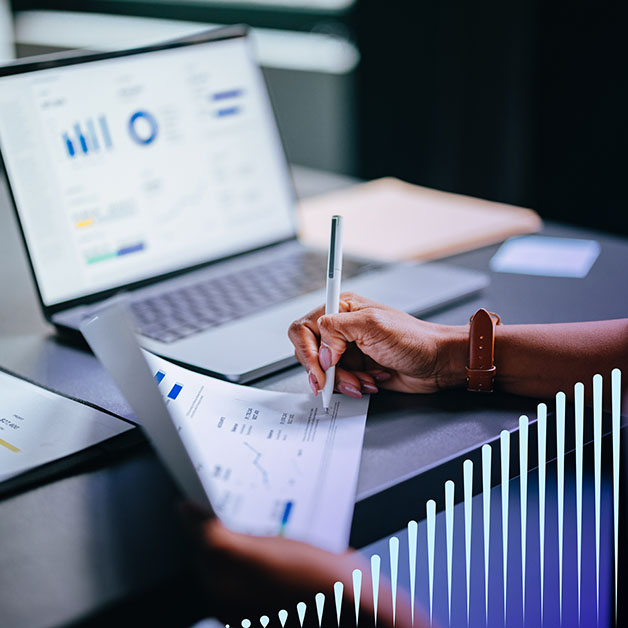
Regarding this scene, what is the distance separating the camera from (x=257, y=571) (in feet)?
1.81

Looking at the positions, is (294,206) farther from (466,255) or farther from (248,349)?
(248,349)

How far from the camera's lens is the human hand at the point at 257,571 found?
553mm

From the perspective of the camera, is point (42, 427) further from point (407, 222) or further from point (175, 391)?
point (407, 222)

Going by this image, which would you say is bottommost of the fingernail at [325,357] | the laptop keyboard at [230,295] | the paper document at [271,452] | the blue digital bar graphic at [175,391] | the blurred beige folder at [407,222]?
the blurred beige folder at [407,222]

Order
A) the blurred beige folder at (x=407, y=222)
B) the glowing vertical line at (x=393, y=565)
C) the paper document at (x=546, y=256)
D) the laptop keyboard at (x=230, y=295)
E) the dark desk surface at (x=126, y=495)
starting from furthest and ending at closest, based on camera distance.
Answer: the blurred beige folder at (x=407, y=222), the paper document at (x=546, y=256), the laptop keyboard at (x=230, y=295), the glowing vertical line at (x=393, y=565), the dark desk surface at (x=126, y=495)

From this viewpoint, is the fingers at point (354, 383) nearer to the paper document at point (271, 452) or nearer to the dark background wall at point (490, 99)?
the paper document at point (271, 452)

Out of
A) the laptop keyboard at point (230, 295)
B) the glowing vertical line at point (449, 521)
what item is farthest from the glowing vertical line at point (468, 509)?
the laptop keyboard at point (230, 295)

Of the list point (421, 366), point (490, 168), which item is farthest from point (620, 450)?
point (490, 168)

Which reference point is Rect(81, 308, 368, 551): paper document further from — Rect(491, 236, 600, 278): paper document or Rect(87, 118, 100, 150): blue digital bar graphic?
Rect(491, 236, 600, 278): paper document

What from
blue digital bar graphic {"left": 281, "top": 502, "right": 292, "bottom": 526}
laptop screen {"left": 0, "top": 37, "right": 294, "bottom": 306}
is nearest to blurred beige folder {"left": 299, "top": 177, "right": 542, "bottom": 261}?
laptop screen {"left": 0, "top": 37, "right": 294, "bottom": 306}

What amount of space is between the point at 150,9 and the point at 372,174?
5.27 ft

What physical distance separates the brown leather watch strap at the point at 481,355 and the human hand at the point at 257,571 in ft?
0.92

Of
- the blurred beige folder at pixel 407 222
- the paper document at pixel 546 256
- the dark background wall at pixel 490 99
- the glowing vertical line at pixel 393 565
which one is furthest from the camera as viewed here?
the dark background wall at pixel 490 99

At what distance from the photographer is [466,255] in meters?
1.25
